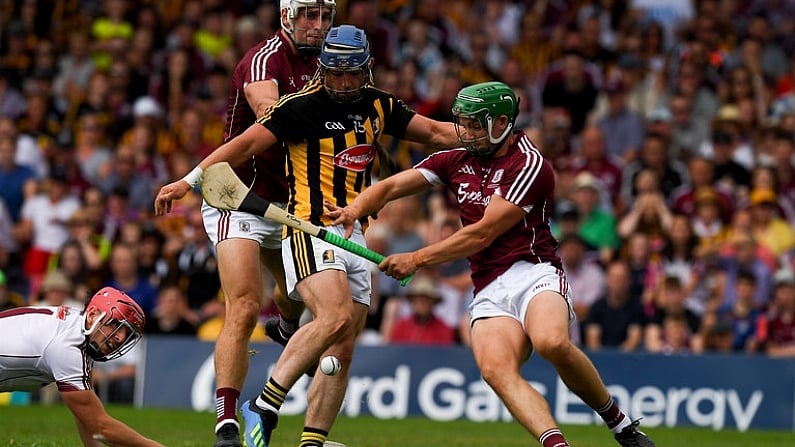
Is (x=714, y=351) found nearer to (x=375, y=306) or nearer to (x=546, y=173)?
(x=375, y=306)

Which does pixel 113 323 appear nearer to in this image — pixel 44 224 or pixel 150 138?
pixel 44 224

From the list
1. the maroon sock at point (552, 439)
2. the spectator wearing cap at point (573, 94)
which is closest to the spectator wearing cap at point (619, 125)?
the spectator wearing cap at point (573, 94)

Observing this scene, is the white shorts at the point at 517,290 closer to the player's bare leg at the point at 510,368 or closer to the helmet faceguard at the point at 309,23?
the player's bare leg at the point at 510,368

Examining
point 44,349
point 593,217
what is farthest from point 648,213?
point 44,349

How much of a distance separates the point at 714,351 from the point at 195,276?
587cm

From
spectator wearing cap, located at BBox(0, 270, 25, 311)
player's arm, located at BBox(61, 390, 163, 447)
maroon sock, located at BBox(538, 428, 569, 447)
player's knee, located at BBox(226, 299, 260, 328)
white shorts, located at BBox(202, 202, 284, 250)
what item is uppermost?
white shorts, located at BBox(202, 202, 284, 250)

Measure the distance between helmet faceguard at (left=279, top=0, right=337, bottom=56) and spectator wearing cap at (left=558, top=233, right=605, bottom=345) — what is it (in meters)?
6.60

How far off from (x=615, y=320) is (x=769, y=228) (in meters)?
2.36

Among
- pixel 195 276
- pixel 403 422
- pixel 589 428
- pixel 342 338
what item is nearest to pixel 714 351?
pixel 589 428

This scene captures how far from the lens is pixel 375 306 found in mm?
16469

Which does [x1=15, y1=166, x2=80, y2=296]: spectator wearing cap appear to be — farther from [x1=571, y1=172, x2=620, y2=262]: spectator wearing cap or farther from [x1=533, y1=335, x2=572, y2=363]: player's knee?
[x1=533, y1=335, x2=572, y2=363]: player's knee

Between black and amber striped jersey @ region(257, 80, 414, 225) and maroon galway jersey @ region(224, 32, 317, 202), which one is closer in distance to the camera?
black and amber striped jersey @ region(257, 80, 414, 225)

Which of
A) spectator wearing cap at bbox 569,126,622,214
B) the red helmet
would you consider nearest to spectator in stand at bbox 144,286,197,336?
spectator wearing cap at bbox 569,126,622,214

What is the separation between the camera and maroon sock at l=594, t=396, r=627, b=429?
9.47 m
